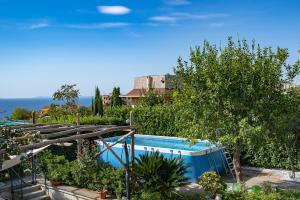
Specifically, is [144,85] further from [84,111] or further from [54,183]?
[54,183]

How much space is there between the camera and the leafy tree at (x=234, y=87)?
12.0 m

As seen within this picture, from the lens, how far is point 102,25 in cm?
2023

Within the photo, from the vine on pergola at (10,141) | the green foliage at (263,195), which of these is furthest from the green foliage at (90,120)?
the green foliage at (263,195)

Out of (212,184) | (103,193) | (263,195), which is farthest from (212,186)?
(103,193)

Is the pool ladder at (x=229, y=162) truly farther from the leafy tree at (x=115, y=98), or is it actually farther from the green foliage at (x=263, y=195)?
the leafy tree at (x=115, y=98)

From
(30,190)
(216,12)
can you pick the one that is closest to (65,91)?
(30,190)

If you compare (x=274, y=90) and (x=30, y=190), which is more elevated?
(x=274, y=90)

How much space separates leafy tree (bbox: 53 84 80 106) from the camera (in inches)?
1200

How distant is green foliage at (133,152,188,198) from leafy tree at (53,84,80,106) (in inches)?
756

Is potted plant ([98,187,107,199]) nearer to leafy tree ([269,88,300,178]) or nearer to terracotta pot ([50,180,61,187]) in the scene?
terracotta pot ([50,180,61,187])

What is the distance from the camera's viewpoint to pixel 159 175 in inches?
475

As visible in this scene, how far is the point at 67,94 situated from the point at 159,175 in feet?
65.6

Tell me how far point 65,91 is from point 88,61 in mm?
10789

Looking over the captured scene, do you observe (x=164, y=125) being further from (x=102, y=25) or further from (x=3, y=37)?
(x=3, y=37)
